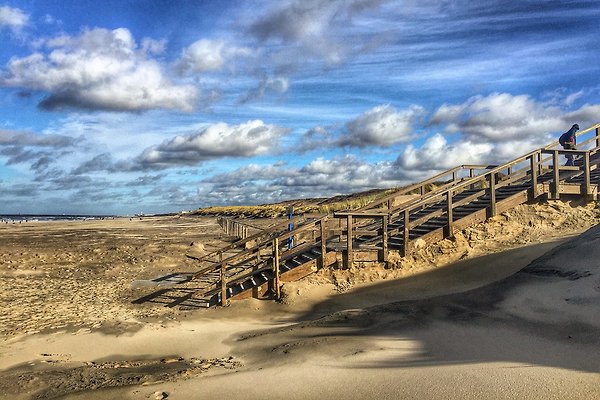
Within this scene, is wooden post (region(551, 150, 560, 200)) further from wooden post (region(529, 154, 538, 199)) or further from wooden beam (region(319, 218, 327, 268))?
wooden beam (region(319, 218, 327, 268))

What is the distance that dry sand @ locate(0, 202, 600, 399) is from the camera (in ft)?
15.6

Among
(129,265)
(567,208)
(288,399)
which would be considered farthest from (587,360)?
(129,265)

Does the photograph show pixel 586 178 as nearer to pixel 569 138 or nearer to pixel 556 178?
pixel 556 178

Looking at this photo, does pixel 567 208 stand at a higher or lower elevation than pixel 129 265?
higher

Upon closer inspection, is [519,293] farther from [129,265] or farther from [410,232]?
[129,265]

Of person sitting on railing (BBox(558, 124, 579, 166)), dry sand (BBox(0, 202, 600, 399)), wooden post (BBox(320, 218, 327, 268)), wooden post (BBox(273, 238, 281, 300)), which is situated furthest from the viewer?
person sitting on railing (BBox(558, 124, 579, 166))

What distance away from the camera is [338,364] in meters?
5.45

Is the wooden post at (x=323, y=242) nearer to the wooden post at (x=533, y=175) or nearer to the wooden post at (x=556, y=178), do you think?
the wooden post at (x=533, y=175)

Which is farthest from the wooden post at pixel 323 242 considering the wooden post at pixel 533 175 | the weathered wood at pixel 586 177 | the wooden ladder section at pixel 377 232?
the weathered wood at pixel 586 177

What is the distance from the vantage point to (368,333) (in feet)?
22.2

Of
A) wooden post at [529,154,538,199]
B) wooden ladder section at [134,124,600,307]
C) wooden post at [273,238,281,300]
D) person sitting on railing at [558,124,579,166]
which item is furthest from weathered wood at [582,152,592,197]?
wooden post at [273,238,281,300]

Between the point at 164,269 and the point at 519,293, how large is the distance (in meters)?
13.9

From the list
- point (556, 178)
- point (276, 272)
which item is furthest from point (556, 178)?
point (276, 272)

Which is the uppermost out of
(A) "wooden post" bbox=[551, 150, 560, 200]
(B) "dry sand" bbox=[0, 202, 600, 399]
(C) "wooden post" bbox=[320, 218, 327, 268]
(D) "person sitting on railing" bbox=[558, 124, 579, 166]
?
(D) "person sitting on railing" bbox=[558, 124, 579, 166]
